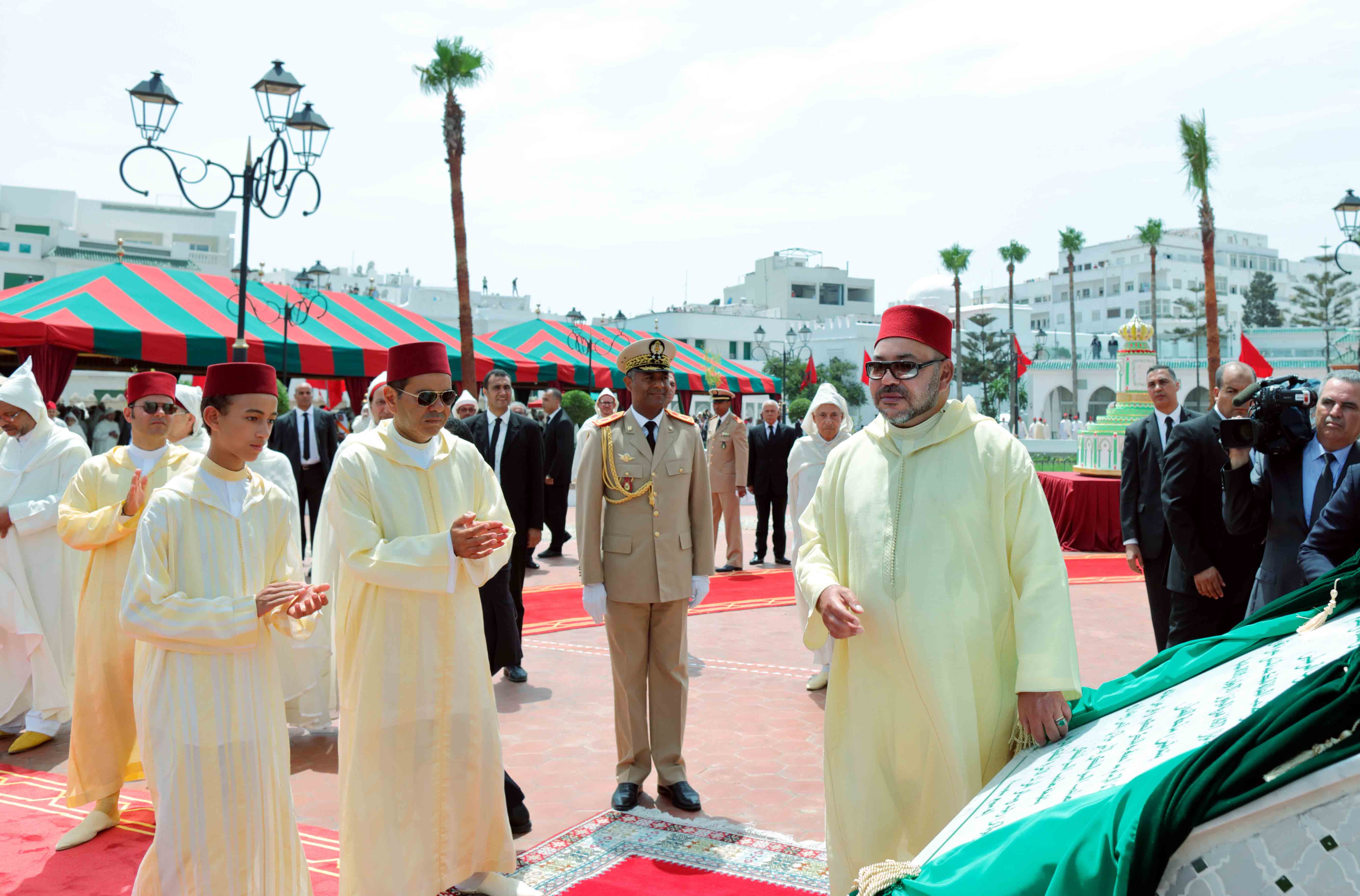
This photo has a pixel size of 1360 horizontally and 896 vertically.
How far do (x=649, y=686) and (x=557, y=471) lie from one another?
7.66 m

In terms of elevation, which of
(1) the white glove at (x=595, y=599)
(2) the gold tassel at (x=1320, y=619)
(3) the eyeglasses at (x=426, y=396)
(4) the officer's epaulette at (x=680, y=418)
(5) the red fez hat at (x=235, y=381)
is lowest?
(1) the white glove at (x=595, y=599)

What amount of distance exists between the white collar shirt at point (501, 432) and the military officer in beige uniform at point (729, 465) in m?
4.60

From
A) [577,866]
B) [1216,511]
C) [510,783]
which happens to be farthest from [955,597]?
[1216,511]

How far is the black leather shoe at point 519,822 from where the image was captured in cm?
420

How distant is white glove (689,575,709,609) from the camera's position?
4.73 meters

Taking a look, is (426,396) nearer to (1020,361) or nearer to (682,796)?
(682,796)

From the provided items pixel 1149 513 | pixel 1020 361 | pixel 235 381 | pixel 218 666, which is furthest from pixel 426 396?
pixel 1020 361

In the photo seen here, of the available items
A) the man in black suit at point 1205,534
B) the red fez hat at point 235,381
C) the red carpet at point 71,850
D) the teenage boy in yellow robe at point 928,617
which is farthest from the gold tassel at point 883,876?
the man in black suit at point 1205,534

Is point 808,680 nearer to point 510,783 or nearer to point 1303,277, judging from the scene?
point 510,783

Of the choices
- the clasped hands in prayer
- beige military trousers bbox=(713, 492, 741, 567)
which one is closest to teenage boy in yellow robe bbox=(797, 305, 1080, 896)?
the clasped hands in prayer

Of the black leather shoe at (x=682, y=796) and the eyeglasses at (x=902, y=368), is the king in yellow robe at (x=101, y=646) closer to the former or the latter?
the black leather shoe at (x=682, y=796)

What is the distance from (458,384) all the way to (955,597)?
18353 mm

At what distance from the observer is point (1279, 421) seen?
174 inches

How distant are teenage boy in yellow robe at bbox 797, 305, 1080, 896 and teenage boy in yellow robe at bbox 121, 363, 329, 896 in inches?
63.8
